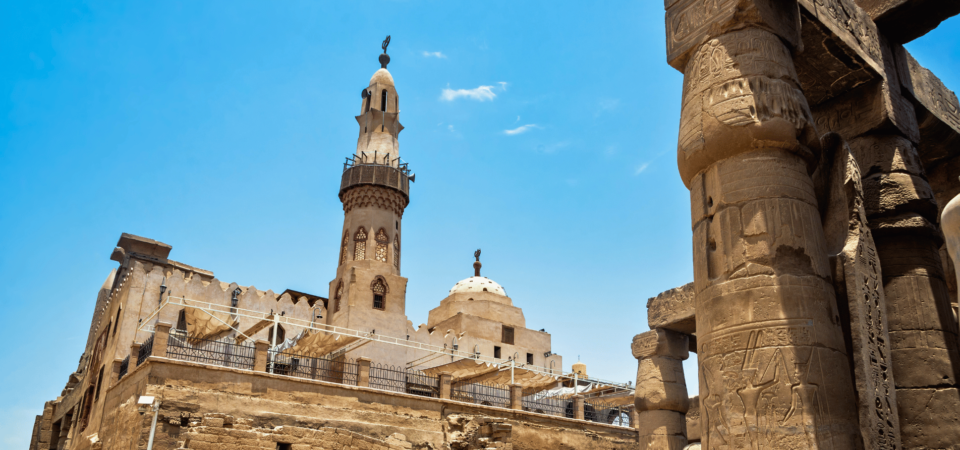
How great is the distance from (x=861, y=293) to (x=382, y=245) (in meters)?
20.7

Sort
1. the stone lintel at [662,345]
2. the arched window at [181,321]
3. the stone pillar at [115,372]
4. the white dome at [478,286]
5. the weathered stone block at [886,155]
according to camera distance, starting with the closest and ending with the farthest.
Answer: the weathered stone block at [886,155]
the stone lintel at [662,345]
the stone pillar at [115,372]
the arched window at [181,321]
the white dome at [478,286]

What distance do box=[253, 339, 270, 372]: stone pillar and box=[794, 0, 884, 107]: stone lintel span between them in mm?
12349

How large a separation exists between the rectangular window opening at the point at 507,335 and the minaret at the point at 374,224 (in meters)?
5.79

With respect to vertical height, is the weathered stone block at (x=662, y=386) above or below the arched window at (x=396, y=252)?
below

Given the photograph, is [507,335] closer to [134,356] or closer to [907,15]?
[134,356]

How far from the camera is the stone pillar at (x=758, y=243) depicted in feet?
13.8

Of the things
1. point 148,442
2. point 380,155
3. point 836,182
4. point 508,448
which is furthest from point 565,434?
point 836,182

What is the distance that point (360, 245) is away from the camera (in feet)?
80.0

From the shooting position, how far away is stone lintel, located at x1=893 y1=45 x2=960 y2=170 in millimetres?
6668

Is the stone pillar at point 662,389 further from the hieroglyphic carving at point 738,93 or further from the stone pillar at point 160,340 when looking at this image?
the stone pillar at point 160,340

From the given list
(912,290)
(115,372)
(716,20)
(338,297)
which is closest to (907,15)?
(716,20)

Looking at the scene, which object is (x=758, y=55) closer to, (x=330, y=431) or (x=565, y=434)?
(x=330, y=431)

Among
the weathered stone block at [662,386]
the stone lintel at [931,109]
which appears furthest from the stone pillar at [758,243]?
the weathered stone block at [662,386]

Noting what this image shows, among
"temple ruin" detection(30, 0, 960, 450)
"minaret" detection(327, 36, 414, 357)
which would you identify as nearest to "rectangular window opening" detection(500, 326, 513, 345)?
"minaret" detection(327, 36, 414, 357)
